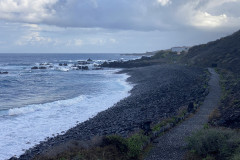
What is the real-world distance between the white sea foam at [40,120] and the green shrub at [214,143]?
7346mm

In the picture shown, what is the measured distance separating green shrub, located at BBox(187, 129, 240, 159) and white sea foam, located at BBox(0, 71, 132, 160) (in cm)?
735

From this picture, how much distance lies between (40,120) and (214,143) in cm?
1166

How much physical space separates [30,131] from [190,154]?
9344mm

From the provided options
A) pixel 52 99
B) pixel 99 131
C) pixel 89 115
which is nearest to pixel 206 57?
pixel 52 99

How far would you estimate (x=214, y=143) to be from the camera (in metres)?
8.26

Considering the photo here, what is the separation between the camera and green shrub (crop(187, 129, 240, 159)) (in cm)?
777

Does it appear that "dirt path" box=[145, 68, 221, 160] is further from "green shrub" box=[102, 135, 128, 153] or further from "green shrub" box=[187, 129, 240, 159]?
"green shrub" box=[102, 135, 128, 153]

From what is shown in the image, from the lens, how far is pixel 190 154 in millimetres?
8438

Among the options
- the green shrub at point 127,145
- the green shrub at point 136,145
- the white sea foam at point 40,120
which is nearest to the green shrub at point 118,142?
the green shrub at point 127,145

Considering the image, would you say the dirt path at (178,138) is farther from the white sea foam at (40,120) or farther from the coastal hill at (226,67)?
the white sea foam at (40,120)

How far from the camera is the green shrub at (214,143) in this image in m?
7.77

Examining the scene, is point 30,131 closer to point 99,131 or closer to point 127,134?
point 99,131

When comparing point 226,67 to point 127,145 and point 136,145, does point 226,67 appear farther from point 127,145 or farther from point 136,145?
point 127,145

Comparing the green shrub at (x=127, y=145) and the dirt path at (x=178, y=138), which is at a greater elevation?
the green shrub at (x=127, y=145)
